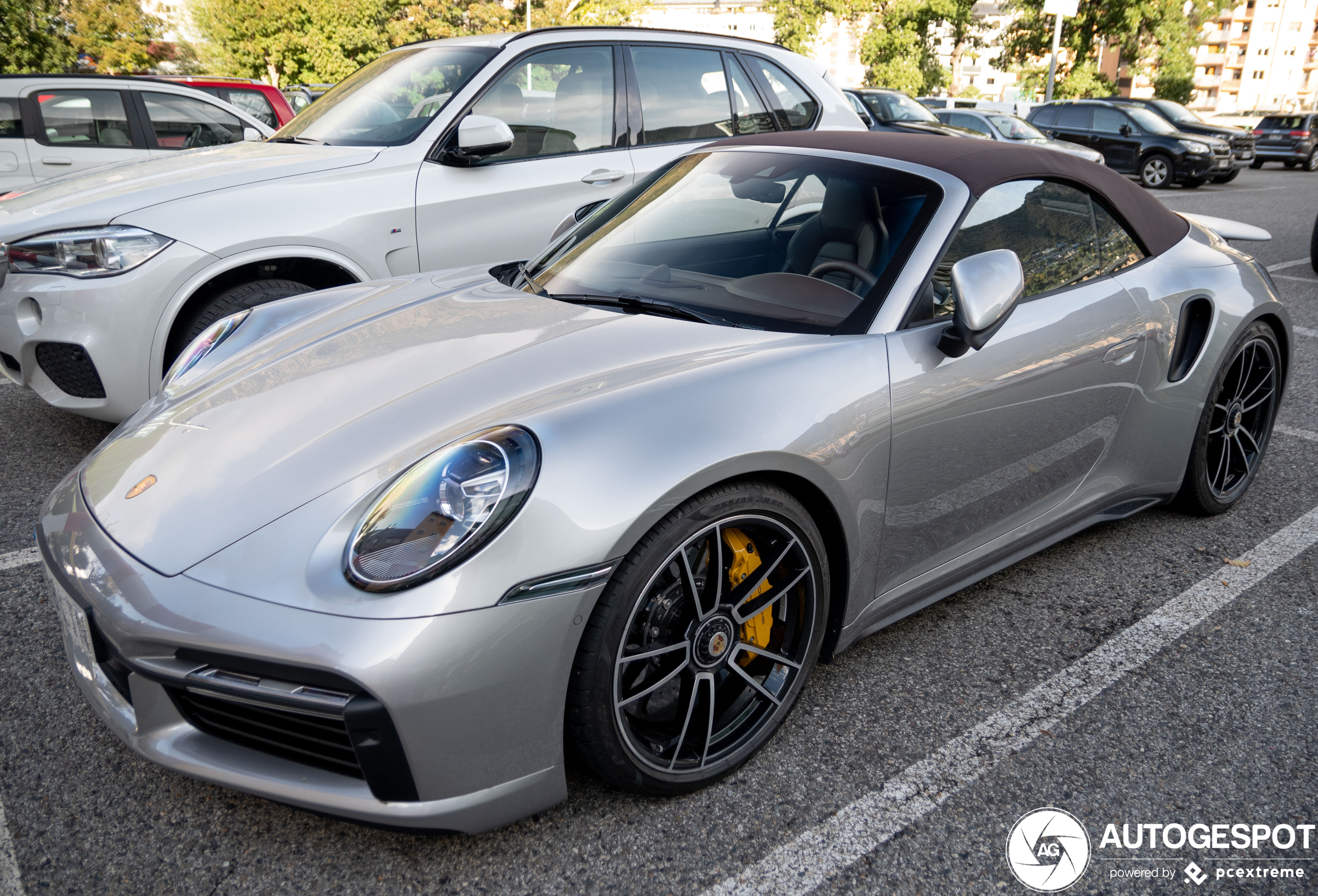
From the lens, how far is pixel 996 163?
257 cm

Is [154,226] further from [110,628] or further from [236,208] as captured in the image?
[110,628]

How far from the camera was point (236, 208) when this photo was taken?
12.0 feet

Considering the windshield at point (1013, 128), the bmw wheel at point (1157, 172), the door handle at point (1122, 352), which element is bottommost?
the bmw wheel at point (1157, 172)

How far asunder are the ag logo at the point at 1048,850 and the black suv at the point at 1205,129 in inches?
747

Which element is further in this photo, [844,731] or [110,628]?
[844,731]

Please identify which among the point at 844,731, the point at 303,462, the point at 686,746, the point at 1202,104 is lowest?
the point at 1202,104

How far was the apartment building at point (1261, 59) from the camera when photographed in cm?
8669

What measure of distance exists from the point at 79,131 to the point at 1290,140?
86.3ft

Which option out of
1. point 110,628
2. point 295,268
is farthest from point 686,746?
point 295,268

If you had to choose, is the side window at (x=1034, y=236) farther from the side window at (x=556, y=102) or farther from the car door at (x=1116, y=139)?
the car door at (x=1116, y=139)

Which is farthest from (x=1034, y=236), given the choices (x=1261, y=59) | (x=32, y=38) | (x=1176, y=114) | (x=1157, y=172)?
(x=1261, y=59)

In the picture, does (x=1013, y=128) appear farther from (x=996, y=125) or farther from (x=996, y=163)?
(x=996, y=163)

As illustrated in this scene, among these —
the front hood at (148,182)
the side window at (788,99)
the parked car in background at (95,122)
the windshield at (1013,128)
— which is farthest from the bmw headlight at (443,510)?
the windshield at (1013,128)

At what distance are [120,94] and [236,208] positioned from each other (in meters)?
4.88
